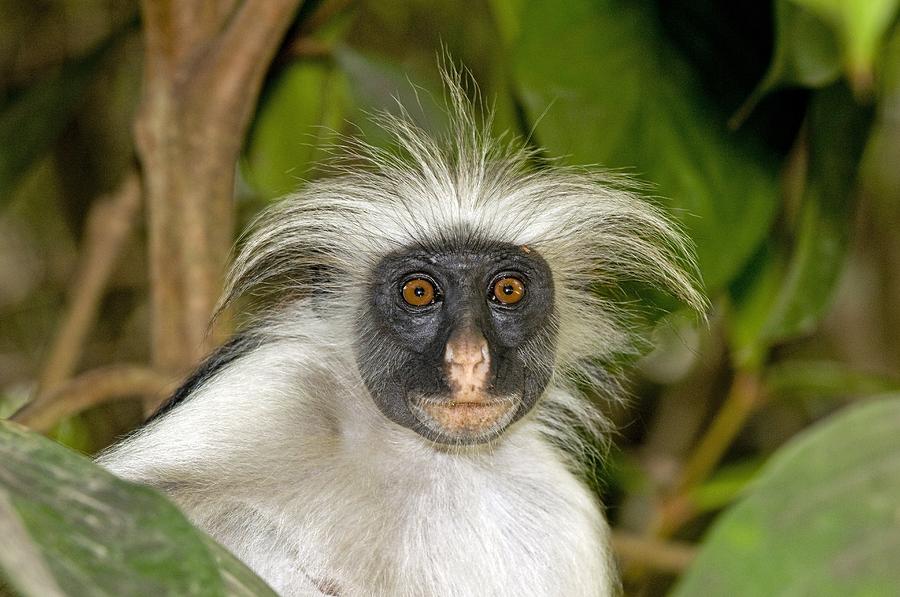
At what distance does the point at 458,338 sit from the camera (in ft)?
7.64

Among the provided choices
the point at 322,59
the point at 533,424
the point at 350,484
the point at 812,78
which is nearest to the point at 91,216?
the point at 322,59

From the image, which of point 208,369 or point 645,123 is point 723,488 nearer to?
point 645,123

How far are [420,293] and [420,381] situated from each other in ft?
0.74

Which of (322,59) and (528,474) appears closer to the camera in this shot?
(528,474)

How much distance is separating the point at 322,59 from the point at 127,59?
246 centimetres

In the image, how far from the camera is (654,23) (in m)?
2.71

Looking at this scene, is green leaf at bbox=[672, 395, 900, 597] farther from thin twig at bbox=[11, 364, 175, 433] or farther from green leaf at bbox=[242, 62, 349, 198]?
green leaf at bbox=[242, 62, 349, 198]

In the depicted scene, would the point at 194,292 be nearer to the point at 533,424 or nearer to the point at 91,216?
the point at 91,216

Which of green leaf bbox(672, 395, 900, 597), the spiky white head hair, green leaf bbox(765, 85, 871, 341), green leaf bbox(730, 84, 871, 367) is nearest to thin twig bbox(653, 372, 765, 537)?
green leaf bbox(730, 84, 871, 367)

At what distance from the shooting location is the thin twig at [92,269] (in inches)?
112

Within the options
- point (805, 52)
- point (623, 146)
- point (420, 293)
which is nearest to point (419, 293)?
point (420, 293)

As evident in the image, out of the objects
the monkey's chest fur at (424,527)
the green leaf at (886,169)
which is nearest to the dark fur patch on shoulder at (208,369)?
the monkey's chest fur at (424,527)

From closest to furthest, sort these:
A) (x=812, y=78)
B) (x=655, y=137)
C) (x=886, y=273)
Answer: (x=812, y=78), (x=655, y=137), (x=886, y=273)

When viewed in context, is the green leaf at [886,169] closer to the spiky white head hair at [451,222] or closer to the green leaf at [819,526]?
the spiky white head hair at [451,222]
